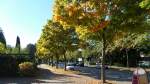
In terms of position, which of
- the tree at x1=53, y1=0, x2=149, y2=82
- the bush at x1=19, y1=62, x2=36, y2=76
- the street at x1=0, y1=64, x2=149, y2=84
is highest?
the tree at x1=53, y1=0, x2=149, y2=82

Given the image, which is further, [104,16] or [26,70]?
[26,70]

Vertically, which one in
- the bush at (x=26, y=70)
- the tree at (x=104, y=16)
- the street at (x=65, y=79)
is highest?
the tree at (x=104, y=16)

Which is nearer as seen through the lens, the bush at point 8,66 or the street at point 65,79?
the street at point 65,79

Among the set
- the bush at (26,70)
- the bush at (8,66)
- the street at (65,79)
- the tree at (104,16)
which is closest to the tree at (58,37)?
the street at (65,79)

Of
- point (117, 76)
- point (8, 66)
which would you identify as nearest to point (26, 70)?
point (8, 66)

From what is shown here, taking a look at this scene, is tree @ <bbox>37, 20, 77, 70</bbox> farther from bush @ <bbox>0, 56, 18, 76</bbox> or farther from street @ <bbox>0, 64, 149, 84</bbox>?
bush @ <bbox>0, 56, 18, 76</bbox>

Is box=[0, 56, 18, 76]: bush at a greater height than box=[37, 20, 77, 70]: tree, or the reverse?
box=[37, 20, 77, 70]: tree

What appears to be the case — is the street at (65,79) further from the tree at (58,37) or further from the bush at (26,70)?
the tree at (58,37)

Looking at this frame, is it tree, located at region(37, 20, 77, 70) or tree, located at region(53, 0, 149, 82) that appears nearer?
tree, located at region(53, 0, 149, 82)

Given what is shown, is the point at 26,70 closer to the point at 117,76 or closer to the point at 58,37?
the point at 117,76

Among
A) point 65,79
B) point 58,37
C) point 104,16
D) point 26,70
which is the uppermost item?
point 58,37

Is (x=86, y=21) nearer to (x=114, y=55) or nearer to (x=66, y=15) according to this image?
(x=66, y=15)

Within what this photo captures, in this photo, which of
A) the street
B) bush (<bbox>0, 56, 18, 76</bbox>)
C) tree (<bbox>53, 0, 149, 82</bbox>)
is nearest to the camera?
tree (<bbox>53, 0, 149, 82</bbox>)

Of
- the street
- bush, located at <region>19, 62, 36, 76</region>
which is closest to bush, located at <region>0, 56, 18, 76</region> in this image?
bush, located at <region>19, 62, 36, 76</region>
